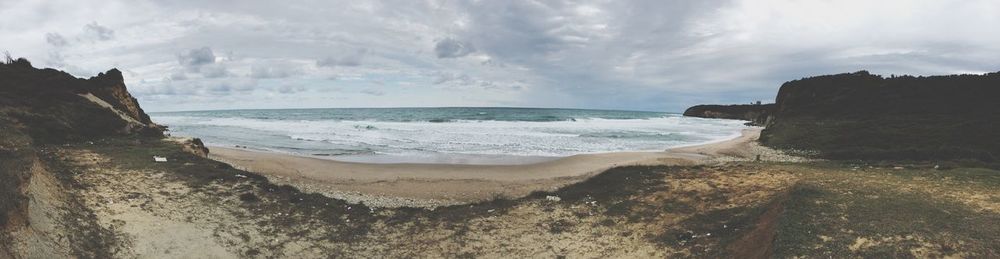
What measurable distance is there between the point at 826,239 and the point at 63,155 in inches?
698

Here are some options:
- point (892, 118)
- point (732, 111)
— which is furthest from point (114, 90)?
point (732, 111)

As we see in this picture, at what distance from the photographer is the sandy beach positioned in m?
13.6

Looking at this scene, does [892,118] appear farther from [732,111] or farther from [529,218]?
[732,111]

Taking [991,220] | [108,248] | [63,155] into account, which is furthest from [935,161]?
[63,155]

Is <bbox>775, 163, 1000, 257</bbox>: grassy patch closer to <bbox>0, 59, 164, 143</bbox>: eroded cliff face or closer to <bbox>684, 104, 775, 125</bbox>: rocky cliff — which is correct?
<bbox>0, 59, 164, 143</bbox>: eroded cliff face

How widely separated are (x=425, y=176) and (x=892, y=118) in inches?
938

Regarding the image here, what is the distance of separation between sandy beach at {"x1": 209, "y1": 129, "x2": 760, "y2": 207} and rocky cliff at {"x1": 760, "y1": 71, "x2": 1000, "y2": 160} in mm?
4892

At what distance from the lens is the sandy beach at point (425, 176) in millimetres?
13625

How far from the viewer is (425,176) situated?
16.7 metres

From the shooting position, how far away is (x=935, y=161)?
1756 centimetres

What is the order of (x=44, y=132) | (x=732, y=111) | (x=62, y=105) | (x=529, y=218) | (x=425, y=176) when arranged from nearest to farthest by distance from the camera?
(x=529, y=218)
(x=44, y=132)
(x=425, y=176)
(x=62, y=105)
(x=732, y=111)

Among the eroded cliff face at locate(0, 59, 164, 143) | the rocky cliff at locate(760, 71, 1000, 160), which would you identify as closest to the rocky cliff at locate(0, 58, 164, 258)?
the eroded cliff face at locate(0, 59, 164, 143)

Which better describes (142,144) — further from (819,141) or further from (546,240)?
(819,141)

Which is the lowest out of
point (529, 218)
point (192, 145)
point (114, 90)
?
point (529, 218)
